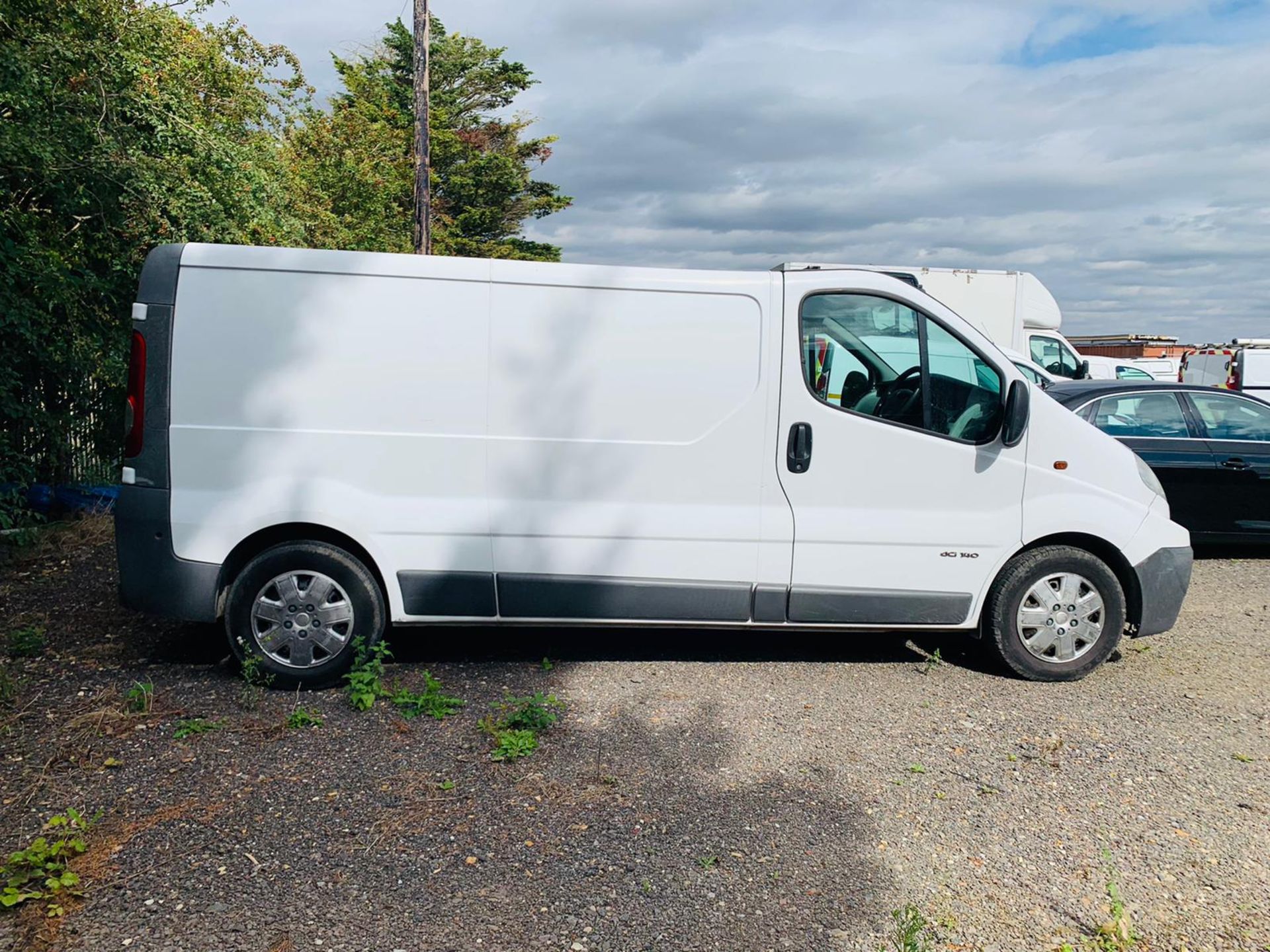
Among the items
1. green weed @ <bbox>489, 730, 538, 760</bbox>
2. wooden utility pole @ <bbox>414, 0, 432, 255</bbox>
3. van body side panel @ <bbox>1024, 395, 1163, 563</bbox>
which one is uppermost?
wooden utility pole @ <bbox>414, 0, 432, 255</bbox>

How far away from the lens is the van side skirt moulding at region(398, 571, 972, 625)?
5008 millimetres

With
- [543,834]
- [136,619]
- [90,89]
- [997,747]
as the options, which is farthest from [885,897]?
[90,89]

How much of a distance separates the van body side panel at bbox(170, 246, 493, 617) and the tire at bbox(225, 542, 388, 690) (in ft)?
→ 0.55

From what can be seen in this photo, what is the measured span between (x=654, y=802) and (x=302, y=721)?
176cm

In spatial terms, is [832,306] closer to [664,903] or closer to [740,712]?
[740,712]

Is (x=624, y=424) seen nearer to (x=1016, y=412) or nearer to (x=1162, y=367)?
(x=1016, y=412)

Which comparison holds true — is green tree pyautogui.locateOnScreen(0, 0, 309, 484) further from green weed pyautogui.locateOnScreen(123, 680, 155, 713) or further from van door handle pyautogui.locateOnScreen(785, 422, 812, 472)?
van door handle pyautogui.locateOnScreen(785, 422, 812, 472)

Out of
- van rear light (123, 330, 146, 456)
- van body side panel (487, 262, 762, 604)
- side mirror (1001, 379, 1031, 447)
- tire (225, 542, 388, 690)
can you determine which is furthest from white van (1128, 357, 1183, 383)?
van rear light (123, 330, 146, 456)

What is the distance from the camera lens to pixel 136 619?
20.2ft

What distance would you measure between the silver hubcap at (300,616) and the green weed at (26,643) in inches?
63.0

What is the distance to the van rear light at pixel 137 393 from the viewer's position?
186 inches

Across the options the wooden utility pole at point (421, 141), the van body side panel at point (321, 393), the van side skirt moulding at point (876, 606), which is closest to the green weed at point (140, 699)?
the van body side panel at point (321, 393)

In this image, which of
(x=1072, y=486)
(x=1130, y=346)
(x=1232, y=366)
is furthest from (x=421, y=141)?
(x=1130, y=346)

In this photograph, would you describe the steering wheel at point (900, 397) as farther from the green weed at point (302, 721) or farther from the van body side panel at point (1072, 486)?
the green weed at point (302, 721)
